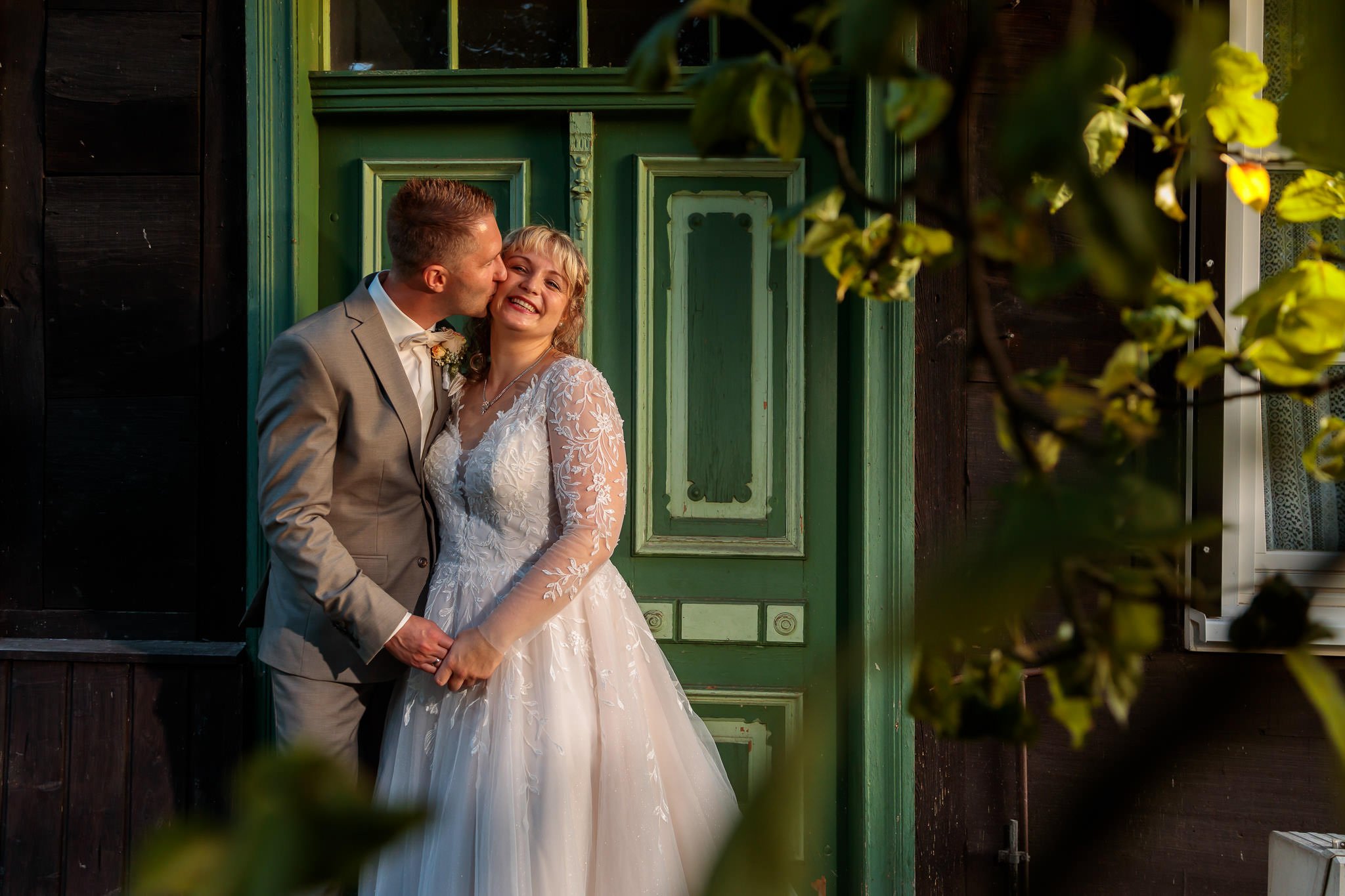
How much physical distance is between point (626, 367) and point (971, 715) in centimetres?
221

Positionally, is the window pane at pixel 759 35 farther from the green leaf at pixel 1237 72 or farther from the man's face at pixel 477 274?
the green leaf at pixel 1237 72

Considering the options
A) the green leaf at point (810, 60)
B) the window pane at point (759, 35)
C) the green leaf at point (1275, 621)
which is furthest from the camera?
the window pane at point (759, 35)

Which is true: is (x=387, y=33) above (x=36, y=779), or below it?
above

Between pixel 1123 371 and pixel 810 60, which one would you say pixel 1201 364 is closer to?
pixel 1123 371

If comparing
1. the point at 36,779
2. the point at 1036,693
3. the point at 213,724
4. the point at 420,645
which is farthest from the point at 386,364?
the point at 1036,693

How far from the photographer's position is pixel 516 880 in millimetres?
1905

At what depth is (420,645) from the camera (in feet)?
6.61

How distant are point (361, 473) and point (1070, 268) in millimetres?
1986

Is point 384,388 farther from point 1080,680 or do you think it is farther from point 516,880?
point 1080,680

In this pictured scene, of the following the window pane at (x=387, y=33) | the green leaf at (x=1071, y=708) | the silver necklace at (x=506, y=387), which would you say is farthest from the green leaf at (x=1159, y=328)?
the window pane at (x=387, y=33)

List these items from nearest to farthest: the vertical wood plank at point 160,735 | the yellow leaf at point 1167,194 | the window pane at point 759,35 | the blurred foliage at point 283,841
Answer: the blurred foliage at point 283,841
the yellow leaf at point 1167,194
the vertical wood plank at point 160,735
the window pane at point 759,35

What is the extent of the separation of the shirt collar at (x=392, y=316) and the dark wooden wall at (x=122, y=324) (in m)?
0.53

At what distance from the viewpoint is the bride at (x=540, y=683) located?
77.2 inches

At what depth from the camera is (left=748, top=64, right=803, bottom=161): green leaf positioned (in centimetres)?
45
